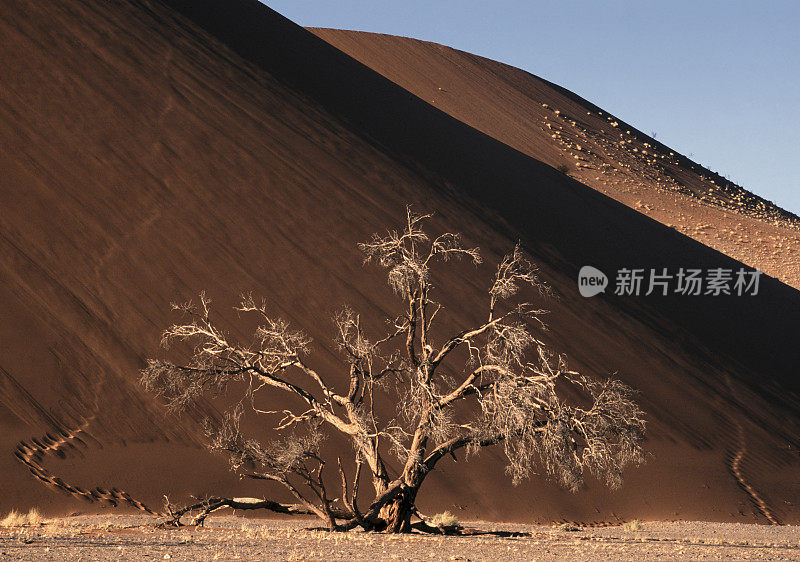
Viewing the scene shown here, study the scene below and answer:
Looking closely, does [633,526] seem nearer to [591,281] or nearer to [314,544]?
[314,544]

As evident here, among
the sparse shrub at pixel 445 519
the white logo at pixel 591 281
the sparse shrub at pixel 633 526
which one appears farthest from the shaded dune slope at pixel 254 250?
the sparse shrub at pixel 445 519

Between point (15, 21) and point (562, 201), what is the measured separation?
19.0 metres

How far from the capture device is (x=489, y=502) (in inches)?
629

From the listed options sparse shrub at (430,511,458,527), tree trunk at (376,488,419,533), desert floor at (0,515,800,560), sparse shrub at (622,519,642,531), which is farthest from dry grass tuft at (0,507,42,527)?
sparse shrub at (622,519,642,531)

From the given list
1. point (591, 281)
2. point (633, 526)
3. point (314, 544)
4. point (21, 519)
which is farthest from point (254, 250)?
point (314, 544)

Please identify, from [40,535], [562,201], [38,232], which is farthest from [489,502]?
[562,201]

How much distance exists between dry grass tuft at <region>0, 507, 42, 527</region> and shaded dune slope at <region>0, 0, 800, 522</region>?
0.42 m

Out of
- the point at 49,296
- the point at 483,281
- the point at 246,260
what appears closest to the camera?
the point at 49,296

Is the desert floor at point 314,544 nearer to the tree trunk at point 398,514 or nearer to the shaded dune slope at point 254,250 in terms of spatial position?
the tree trunk at point 398,514

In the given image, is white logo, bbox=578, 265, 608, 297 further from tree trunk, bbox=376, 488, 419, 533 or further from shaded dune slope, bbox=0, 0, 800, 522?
tree trunk, bbox=376, 488, 419, 533

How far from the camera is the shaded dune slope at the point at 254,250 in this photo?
16.1 metres

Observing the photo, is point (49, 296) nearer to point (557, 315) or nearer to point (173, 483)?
point (173, 483)

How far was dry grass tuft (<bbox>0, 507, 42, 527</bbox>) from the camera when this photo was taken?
12175 millimetres

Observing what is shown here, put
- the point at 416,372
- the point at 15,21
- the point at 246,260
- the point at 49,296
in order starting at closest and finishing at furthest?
1. the point at 416,372
2. the point at 49,296
3. the point at 246,260
4. the point at 15,21
